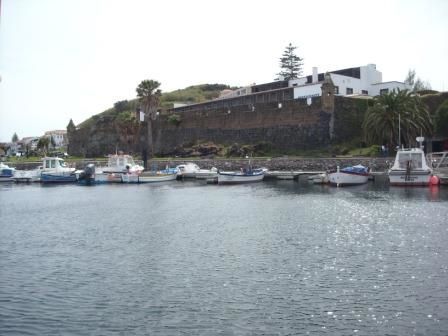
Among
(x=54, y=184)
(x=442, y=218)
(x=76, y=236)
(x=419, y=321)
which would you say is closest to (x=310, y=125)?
(x=54, y=184)

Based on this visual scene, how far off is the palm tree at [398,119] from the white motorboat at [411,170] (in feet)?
25.6

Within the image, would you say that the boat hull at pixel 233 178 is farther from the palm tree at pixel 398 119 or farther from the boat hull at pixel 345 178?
the palm tree at pixel 398 119

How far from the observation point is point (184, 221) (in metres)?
26.6

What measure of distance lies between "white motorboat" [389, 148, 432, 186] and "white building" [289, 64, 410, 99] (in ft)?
72.4

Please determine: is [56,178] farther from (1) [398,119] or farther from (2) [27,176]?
(1) [398,119]

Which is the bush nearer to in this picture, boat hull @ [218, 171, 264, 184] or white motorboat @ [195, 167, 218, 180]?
white motorboat @ [195, 167, 218, 180]

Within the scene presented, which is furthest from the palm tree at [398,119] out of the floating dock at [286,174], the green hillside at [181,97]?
the green hillside at [181,97]

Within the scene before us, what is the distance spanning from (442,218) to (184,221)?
526 inches

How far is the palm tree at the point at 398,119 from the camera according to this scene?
1950 inches

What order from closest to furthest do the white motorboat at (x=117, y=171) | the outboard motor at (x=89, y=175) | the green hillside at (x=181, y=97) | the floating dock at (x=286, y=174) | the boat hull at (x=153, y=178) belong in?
the floating dock at (x=286, y=174)
the boat hull at (x=153, y=178)
the outboard motor at (x=89, y=175)
the white motorboat at (x=117, y=171)
the green hillside at (x=181, y=97)

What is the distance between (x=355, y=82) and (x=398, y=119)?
A: 18770 mm

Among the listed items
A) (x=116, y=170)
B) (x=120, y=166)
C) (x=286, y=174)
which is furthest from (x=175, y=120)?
(x=286, y=174)

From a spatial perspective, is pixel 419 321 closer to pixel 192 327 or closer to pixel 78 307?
pixel 192 327

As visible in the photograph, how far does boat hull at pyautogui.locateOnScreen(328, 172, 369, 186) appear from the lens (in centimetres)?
4375
